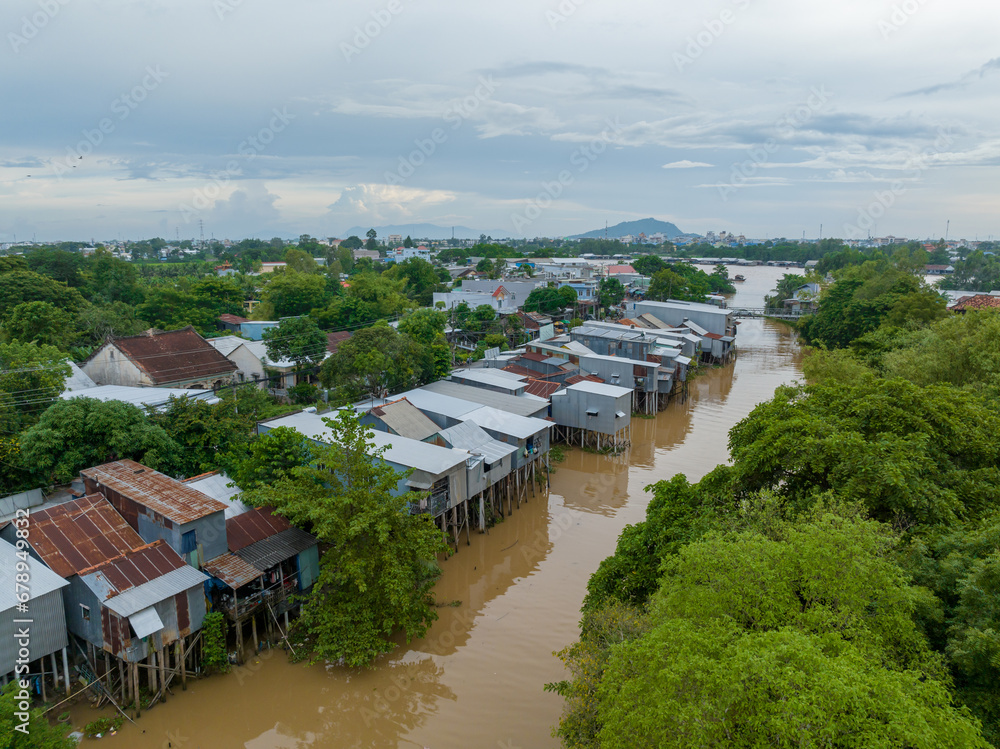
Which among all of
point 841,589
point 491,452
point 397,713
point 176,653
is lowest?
point 397,713

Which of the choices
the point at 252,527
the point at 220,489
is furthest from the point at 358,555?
the point at 220,489

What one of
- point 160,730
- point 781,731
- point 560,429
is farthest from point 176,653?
point 560,429

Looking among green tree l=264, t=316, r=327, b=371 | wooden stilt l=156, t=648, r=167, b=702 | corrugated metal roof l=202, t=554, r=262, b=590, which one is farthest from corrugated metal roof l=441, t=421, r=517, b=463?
green tree l=264, t=316, r=327, b=371

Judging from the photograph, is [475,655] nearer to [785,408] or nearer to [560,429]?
[785,408]

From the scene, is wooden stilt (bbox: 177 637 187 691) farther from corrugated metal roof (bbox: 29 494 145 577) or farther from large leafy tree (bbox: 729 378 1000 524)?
large leafy tree (bbox: 729 378 1000 524)

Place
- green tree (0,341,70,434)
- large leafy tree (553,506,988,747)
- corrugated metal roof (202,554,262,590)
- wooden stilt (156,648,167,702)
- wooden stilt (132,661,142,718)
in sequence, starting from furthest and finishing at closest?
green tree (0,341,70,434)
corrugated metal roof (202,554,262,590)
wooden stilt (156,648,167,702)
wooden stilt (132,661,142,718)
large leafy tree (553,506,988,747)

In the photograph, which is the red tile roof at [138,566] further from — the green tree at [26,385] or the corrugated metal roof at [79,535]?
the green tree at [26,385]
